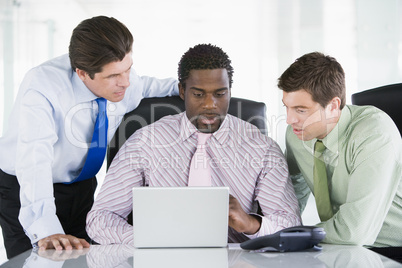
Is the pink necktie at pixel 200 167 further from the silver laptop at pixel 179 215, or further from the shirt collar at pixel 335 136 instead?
the silver laptop at pixel 179 215

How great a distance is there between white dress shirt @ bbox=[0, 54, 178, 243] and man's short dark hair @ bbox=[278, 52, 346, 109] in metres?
0.55

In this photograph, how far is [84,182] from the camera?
7.38ft

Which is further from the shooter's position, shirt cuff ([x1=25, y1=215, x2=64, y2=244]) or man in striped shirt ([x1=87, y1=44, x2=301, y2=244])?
man in striped shirt ([x1=87, y1=44, x2=301, y2=244])

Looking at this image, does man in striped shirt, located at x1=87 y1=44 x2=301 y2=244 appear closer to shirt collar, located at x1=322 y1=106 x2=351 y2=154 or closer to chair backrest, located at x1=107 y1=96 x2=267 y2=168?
chair backrest, located at x1=107 y1=96 x2=267 y2=168

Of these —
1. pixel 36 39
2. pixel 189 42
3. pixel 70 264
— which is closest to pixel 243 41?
pixel 189 42

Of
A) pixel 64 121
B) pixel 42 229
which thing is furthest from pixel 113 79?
pixel 42 229

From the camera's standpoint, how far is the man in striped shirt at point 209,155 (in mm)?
1755

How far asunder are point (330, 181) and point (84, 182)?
45.1 inches

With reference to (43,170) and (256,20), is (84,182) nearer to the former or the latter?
(43,170)

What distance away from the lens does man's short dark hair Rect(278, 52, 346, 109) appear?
6.07 ft

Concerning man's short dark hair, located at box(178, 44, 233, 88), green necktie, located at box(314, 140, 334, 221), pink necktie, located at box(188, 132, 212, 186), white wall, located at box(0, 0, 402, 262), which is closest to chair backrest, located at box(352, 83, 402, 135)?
green necktie, located at box(314, 140, 334, 221)

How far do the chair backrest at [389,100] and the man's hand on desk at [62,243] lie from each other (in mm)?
1364

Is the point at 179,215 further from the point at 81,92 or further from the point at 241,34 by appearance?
the point at 241,34

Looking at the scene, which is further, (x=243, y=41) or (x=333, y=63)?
(x=243, y=41)
